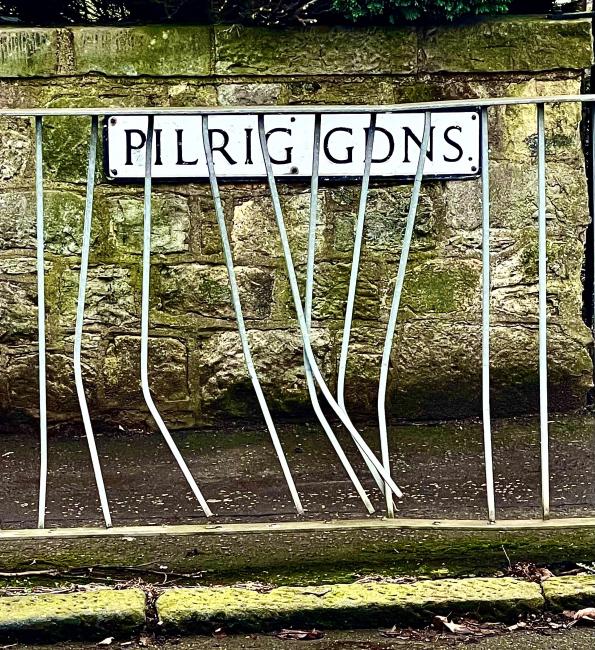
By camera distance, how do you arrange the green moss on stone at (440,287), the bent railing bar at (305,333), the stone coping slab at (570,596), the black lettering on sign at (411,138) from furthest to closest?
the green moss on stone at (440,287), the black lettering on sign at (411,138), the bent railing bar at (305,333), the stone coping slab at (570,596)

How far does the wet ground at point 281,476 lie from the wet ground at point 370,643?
52 centimetres

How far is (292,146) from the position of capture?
453 centimetres

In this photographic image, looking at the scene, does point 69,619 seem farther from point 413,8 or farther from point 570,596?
point 413,8

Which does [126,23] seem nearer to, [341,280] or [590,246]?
[341,280]

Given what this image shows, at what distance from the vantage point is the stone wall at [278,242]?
4.56 meters

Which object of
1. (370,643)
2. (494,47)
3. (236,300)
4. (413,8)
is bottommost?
(370,643)

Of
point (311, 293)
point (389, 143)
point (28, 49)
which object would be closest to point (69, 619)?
point (311, 293)

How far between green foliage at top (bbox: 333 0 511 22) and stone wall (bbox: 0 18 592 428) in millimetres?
86

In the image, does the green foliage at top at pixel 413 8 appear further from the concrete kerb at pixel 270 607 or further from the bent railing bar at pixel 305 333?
the concrete kerb at pixel 270 607

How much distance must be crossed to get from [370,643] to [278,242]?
6.53 ft

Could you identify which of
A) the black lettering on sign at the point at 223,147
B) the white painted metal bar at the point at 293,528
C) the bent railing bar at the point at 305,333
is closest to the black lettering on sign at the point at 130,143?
the black lettering on sign at the point at 223,147

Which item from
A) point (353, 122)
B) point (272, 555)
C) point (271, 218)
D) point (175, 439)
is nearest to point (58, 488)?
point (175, 439)

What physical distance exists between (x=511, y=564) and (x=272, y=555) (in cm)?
66

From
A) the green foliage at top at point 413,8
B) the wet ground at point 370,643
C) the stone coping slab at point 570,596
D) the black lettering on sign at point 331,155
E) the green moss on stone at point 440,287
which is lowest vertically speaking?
the wet ground at point 370,643
